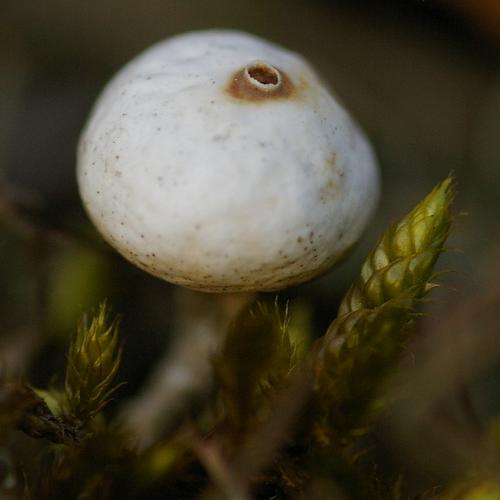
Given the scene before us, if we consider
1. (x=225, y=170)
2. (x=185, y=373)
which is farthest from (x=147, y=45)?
(x=225, y=170)

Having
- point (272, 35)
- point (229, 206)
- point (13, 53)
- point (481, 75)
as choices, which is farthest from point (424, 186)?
point (13, 53)

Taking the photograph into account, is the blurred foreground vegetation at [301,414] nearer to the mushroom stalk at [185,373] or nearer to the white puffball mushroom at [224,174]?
the white puffball mushroom at [224,174]

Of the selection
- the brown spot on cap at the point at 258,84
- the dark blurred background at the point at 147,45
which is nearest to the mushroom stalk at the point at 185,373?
the dark blurred background at the point at 147,45

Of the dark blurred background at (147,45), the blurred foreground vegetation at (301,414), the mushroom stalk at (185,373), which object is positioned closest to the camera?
the blurred foreground vegetation at (301,414)

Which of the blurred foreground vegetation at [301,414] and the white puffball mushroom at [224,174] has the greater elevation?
the white puffball mushroom at [224,174]

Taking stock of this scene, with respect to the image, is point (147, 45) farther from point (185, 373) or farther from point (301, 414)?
point (301, 414)

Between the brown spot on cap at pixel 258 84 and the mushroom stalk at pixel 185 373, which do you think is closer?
the brown spot on cap at pixel 258 84

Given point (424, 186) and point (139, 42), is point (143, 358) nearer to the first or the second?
point (424, 186)

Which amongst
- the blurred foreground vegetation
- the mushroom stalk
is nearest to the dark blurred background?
the mushroom stalk
